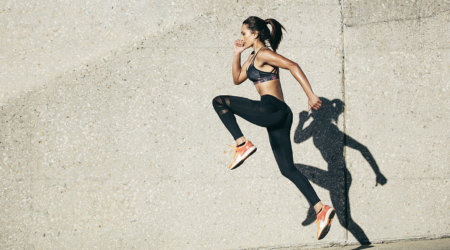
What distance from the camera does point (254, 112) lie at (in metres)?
3.62

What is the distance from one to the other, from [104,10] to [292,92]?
2202 millimetres

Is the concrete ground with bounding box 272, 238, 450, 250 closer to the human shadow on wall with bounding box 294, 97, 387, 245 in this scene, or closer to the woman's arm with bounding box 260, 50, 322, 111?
the human shadow on wall with bounding box 294, 97, 387, 245

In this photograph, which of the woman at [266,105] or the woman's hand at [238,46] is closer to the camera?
the woman at [266,105]

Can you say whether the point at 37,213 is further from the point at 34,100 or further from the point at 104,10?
the point at 104,10

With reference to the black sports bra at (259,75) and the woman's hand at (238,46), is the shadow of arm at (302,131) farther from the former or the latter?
the woman's hand at (238,46)

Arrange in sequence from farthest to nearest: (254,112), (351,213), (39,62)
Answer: (351,213) < (39,62) < (254,112)

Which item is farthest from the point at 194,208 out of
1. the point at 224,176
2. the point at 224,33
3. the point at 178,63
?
the point at 224,33

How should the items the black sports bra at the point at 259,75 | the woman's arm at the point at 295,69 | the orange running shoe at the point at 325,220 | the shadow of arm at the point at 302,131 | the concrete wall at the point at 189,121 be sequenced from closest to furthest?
the woman's arm at the point at 295,69
the black sports bra at the point at 259,75
the orange running shoe at the point at 325,220
the concrete wall at the point at 189,121
the shadow of arm at the point at 302,131

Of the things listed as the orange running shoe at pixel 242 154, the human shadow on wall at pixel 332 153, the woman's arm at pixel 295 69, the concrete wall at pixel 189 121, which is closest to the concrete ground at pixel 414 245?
the concrete wall at pixel 189 121

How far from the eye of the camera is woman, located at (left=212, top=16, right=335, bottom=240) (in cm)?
362

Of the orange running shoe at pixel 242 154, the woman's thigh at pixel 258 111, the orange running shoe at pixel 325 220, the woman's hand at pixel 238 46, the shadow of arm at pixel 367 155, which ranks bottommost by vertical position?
the shadow of arm at pixel 367 155

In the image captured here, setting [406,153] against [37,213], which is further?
[406,153]

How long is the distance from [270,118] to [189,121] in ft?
4.82

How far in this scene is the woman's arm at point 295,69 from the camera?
11.6 feet
